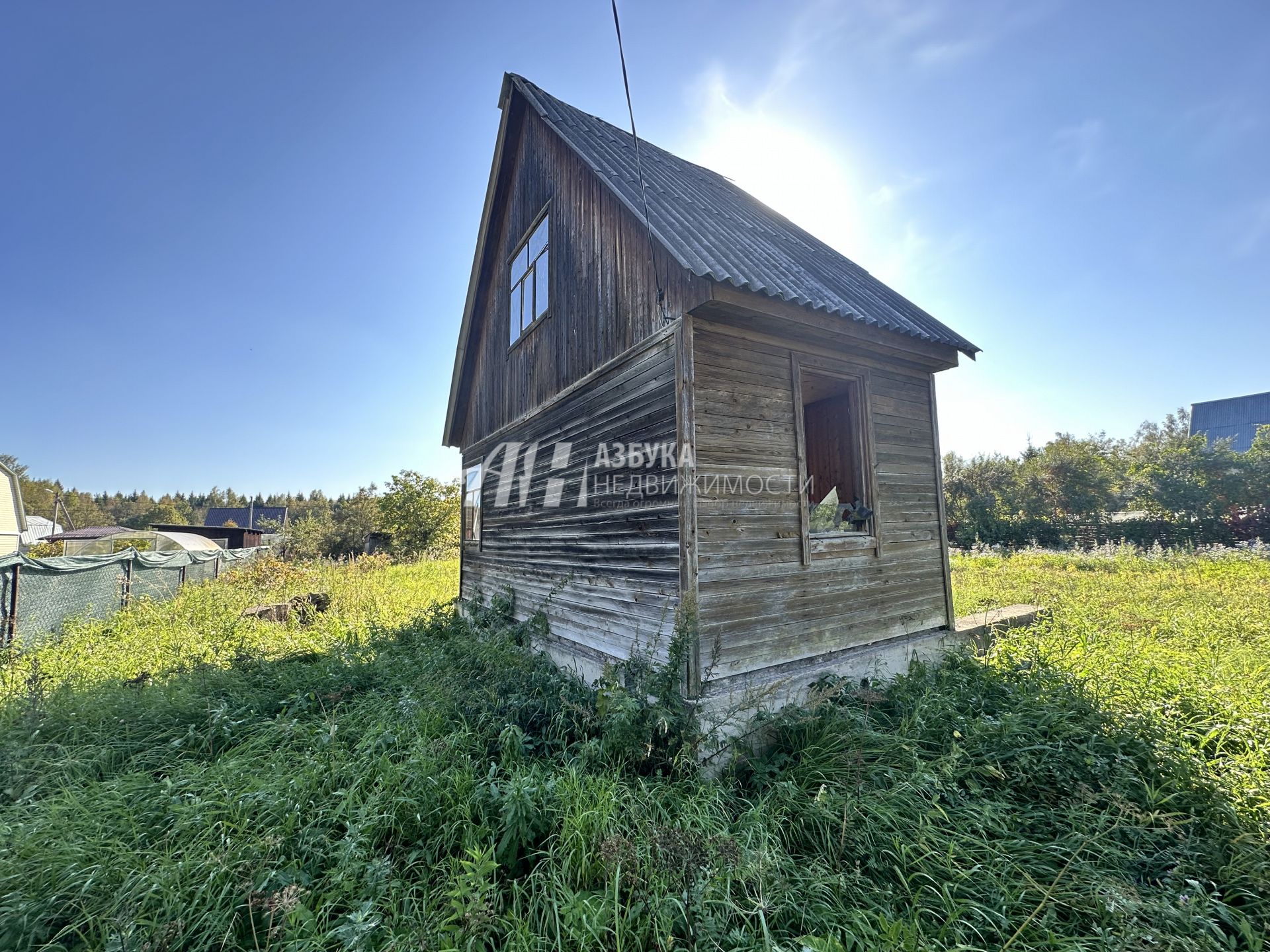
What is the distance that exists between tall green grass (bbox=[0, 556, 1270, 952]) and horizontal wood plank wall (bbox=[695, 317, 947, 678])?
0.63 m

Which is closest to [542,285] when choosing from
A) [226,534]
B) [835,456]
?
[835,456]

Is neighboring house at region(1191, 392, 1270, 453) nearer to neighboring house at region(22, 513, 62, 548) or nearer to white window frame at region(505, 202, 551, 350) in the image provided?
white window frame at region(505, 202, 551, 350)

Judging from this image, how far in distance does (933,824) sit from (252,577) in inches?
635

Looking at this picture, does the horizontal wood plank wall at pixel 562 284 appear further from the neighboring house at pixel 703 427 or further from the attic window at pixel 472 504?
the attic window at pixel 472 504

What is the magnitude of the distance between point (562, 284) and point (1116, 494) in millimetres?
26098

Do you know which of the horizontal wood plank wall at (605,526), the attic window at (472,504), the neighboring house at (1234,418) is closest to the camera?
the horizontal wood plank wall at (605,526)

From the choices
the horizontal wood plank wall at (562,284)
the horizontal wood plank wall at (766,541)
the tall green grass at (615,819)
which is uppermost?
the horizontal wood plank wall at (562,284)

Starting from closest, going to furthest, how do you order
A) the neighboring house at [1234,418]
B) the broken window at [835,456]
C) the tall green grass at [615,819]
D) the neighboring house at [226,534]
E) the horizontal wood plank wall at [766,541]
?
1. the tall green grass at [615,819]
2. the horizontal wood plank wall at [766,541]
3. the broken window at [835,456]
4. the neighboring house at [1234,418]
5. the neighboring house at [226,534]

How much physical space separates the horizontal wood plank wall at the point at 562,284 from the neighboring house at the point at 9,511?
1240 inches

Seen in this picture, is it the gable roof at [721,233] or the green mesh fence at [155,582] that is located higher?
the gable roof at [721,233]

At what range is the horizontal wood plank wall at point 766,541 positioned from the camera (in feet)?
13.6

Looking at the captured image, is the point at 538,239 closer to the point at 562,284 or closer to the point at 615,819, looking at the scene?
the point at 562,284

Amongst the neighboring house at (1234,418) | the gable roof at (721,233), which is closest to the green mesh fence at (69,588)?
the gable roof at (721,233)

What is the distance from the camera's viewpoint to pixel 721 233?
5102mm
